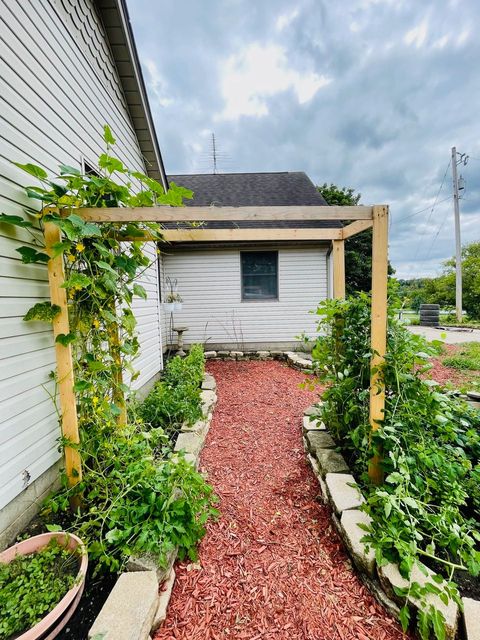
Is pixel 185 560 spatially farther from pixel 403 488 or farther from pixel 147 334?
pixel 147 334

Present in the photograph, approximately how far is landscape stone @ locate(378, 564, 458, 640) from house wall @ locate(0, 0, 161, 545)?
2251 mm

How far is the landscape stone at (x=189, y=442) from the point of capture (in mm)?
2594

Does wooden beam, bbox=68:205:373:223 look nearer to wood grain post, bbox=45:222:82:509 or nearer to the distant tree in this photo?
wood grain post, bbox=45:222:82:509

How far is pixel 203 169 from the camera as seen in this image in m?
13.8

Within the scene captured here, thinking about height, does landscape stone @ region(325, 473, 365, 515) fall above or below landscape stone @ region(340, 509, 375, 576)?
above

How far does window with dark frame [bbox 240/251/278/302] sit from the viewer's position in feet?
24.0

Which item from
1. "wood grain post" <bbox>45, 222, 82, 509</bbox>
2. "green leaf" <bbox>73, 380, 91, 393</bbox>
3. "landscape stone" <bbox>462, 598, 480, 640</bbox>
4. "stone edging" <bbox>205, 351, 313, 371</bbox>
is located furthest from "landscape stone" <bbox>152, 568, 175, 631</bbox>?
"stone edging" <bbox>205, 351, 313, 371</bbox>

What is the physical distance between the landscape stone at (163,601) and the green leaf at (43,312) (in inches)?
70.5

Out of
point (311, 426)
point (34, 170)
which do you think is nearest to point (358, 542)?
point (311, 426)

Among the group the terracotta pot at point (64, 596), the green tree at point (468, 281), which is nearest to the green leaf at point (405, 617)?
the terracotta pot at point (64, 596)

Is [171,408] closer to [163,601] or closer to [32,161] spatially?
[163,601]

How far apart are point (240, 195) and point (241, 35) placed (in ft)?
12.3

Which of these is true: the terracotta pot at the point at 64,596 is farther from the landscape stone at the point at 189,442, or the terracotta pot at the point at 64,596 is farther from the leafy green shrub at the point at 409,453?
the leafy green shrub at the point at 409,453

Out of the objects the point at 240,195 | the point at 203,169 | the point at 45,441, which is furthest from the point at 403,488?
the point at 203,169
